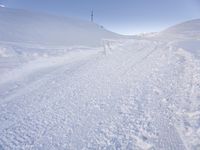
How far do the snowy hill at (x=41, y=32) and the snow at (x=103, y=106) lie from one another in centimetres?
1577

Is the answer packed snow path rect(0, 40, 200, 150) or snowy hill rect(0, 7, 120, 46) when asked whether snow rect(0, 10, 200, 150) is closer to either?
packed snow path rect(0, 40, 200, 150)

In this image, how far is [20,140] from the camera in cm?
531

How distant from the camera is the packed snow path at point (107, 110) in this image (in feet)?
17.3

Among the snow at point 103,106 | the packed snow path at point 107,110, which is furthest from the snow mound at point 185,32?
the packed snow path at point 107,110

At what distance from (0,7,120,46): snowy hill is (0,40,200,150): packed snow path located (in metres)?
17.1

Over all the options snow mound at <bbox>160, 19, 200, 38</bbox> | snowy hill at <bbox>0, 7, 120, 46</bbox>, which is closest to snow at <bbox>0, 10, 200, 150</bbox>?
snowy hill at <bbox>0, 7, 120, 46</bbox>

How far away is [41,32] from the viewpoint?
110 feet

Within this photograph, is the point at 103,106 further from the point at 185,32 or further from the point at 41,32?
the point at 185,32

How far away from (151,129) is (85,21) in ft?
161

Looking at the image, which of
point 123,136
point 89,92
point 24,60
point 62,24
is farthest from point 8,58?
point 62,24

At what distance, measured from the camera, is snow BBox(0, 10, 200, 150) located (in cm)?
531

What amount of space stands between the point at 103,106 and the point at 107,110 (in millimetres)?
346

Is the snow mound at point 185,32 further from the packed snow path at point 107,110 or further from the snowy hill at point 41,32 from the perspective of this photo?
the packed snow path at point 107,110

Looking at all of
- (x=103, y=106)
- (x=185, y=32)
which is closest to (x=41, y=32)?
(x=185, y=32)
